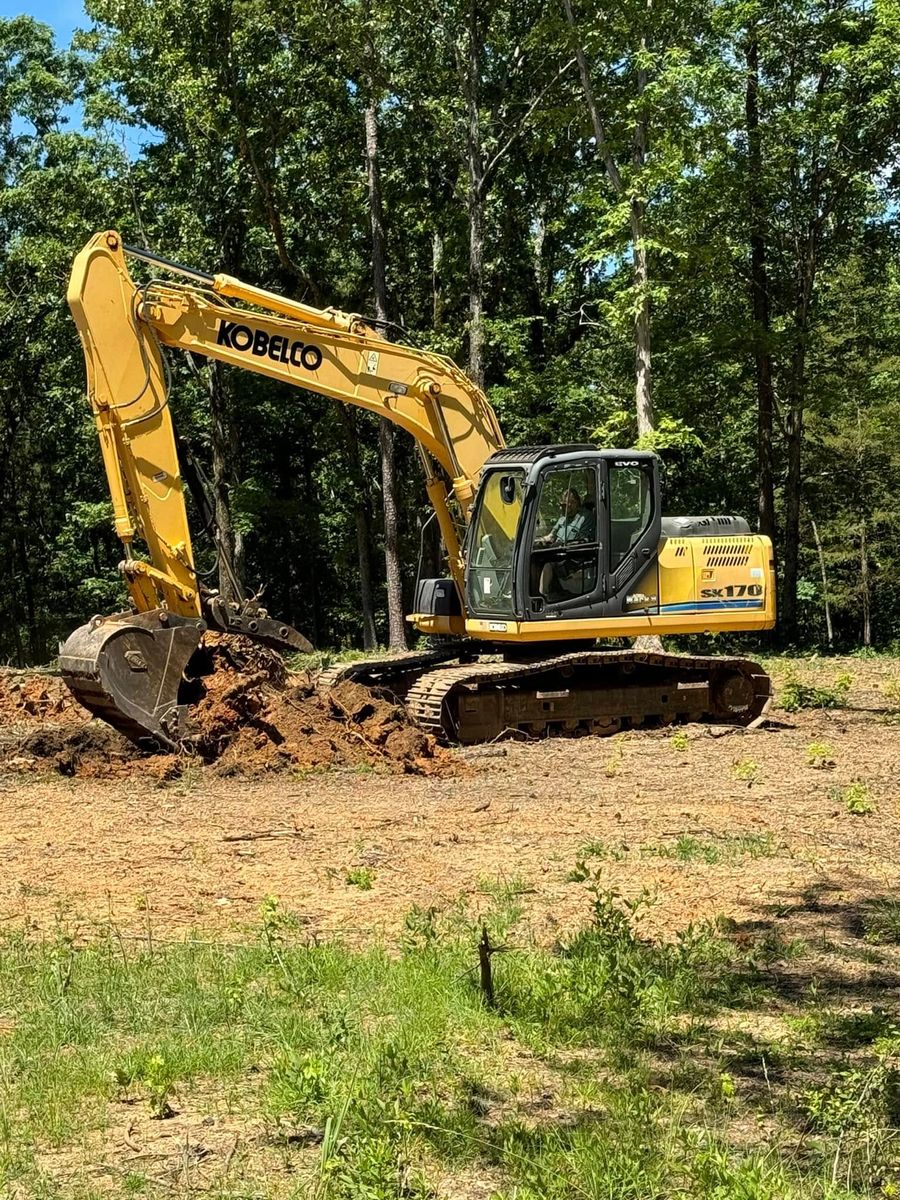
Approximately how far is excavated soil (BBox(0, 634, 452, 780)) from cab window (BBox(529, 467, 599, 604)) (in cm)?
200

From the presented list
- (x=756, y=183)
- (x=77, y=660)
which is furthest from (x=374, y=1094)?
(x=756, y=183)

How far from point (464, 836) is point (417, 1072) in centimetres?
398

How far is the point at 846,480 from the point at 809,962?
1085 inches

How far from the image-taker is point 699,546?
13531 mm

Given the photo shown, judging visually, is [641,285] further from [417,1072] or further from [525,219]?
[417,1072]

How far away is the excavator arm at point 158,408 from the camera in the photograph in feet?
35.5

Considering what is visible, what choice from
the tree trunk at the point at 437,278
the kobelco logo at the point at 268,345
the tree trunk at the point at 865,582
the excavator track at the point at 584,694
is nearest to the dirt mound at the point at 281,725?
the excavator track at the point at 584,694

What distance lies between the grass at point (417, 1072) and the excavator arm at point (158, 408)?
4936 mm

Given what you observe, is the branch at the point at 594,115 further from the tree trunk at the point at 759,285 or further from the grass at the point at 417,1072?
the grass at the point at 417,1072

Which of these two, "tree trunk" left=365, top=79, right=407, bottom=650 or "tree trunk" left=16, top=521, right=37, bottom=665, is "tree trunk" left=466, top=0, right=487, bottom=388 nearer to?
"tree trunk" left=365, top=79, right=407, bottom=650

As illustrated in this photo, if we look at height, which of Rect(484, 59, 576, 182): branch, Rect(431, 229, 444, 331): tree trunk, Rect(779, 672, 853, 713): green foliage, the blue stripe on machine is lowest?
Rect(779, 672, 853, 713): green foliage

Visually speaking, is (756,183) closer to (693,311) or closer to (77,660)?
(693,311)

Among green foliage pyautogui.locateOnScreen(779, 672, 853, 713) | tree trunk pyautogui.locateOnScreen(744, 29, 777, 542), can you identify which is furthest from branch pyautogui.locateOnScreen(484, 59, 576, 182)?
green foliage pyautogui.locateOnScreen(779, 672, 853, 713)

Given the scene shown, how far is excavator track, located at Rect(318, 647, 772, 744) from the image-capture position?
41.0 ft
